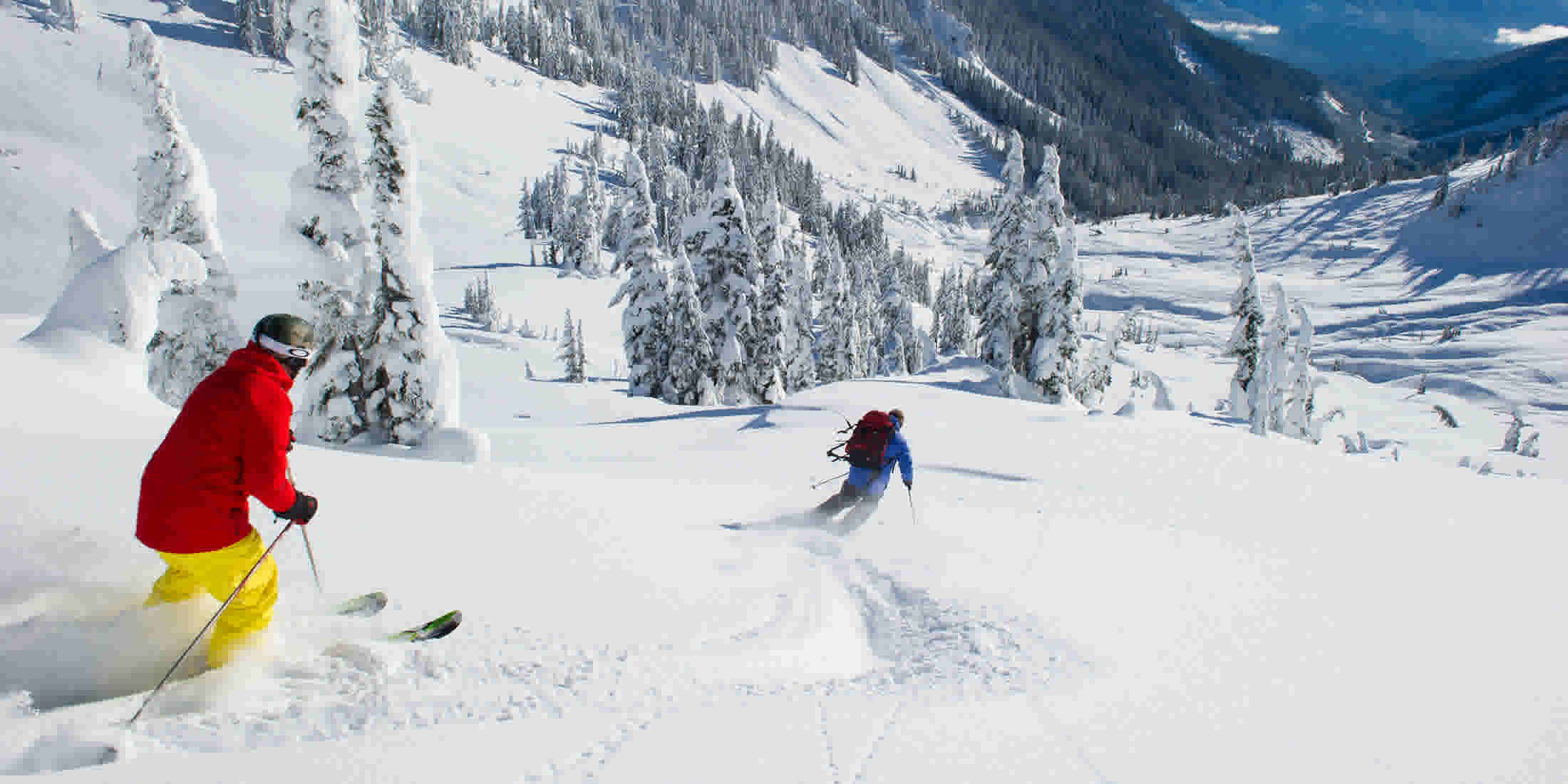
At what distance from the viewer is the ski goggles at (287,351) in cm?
421

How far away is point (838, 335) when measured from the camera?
55.7 m

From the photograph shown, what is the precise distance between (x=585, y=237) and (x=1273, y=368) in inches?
2458

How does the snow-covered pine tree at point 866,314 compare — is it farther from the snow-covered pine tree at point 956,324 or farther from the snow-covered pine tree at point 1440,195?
the snow-covered pine tree at point 1440,195

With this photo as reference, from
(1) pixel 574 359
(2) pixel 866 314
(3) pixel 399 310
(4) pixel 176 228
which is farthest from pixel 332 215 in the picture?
(2) pixel 866 314

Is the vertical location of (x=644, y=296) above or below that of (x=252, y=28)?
below

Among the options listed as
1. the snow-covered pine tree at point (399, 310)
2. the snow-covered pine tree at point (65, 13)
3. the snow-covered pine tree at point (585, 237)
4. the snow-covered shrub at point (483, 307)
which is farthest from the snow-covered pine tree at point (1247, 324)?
the snow-covered pine tree at point (65, 13)

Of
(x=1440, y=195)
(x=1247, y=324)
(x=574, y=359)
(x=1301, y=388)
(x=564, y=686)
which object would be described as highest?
(x=1440, y=195)

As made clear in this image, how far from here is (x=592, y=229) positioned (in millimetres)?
74625

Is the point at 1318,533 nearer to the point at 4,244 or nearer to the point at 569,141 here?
the point at 4,244

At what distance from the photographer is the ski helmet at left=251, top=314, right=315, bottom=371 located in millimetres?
4191

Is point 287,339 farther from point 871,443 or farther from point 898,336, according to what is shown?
point 898,336

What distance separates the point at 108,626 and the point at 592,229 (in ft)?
245

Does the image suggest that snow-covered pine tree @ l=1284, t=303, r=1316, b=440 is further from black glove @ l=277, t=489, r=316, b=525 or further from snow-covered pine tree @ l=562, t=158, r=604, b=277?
snow-covered pine tree @ l=562, t=158, r=604, b=277

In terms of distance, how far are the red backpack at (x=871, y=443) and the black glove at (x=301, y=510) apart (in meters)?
6.35
